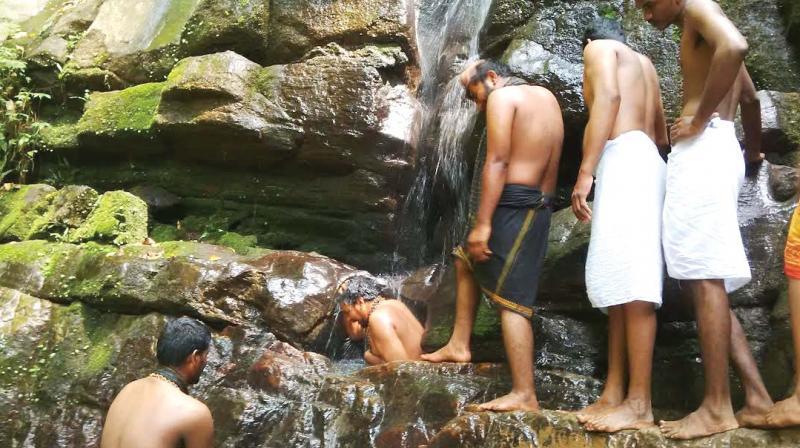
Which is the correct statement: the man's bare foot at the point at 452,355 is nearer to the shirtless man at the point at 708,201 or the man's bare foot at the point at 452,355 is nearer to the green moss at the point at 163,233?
the shirtless man at the point at 708,201

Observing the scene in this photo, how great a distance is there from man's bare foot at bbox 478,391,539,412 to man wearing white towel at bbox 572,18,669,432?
37 centimetres

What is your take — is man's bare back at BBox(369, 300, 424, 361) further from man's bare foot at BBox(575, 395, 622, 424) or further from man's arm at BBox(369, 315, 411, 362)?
man's bare foot at BBox(575, 395, 622, 424)

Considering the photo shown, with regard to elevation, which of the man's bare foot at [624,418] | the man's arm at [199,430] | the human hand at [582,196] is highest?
the human hand at [582,196]

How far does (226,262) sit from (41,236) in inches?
98.1

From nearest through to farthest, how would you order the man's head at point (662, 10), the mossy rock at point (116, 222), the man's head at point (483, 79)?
the man's head at point (662, 10)
the man's head at point (483, 79)
the mossy rock at point (116, 222)

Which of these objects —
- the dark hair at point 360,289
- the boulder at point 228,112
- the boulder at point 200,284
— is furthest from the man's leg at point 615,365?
the boulder at point 228,112

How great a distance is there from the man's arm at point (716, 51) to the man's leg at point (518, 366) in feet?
4.79

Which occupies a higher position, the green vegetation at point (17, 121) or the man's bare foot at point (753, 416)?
the green vegetation at point (17, 121)

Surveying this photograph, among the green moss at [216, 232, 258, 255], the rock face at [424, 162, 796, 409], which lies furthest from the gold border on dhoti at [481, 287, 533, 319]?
the green moss at [216, 232, 258, 255]

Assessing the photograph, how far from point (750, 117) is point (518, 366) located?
2157 millimetres

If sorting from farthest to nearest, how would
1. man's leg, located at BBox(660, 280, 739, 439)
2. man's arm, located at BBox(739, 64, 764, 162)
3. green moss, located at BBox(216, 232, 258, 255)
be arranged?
green moss, located at BBox(216, 232, 258, 255) < man's arm, located at BBox(739, 64, 764, 162) < man's leg, located at BBox(660, 280, 739, 439)

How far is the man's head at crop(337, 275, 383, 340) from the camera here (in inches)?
243

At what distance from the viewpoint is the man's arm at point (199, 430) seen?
361 cm

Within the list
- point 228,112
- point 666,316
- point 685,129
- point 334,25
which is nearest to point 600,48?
point 685,129
